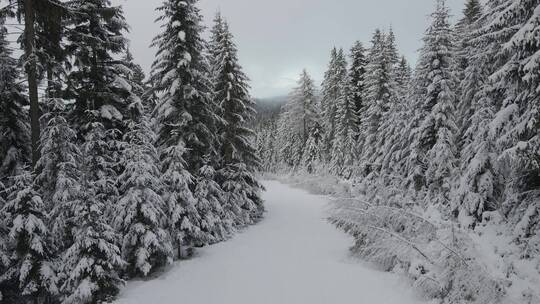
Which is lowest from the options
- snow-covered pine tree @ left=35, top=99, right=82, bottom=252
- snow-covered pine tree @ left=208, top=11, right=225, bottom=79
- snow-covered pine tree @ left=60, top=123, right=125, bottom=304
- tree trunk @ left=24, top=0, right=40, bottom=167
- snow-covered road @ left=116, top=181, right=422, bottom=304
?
snow-covered road @ left=116, top=181, right=422, bottom=304

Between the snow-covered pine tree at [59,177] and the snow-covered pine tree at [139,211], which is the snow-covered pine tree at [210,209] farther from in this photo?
the snow-covered pine tree at [59,177]

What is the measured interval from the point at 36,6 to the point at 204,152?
31.4 ft

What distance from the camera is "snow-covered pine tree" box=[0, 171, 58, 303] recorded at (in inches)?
373

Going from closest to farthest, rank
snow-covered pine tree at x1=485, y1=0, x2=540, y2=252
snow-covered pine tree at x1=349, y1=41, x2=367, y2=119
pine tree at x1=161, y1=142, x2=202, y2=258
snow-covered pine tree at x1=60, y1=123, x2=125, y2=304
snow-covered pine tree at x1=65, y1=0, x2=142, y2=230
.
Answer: snow-covered pine tree at x1=485, y1=0, x2=540, y2=252 < snow-covered pine tree at x1=60, y1=123, x2=125, y2=304 < snow-covered pine tree at x1=65, y1=0, x2=142, y2=230 < pine tree at x1=161, y1=142, x2=202, y2=258 < snow-covered pine tree at x1=349, y1=41, x2=367, y2=119

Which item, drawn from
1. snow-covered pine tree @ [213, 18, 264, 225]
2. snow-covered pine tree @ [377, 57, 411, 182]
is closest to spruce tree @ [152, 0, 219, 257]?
snow-covered pine tree @ [213, 18, 264, 225]

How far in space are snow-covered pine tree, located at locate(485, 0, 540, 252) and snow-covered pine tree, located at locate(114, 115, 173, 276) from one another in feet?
35.8

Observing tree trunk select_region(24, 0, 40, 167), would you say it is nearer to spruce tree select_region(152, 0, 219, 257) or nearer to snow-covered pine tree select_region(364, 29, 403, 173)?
spruce tree select_region(152, 0, 219, 257)

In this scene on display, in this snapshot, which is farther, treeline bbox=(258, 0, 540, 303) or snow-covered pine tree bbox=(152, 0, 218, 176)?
snow-covered pine tree bbox=(152, 0, 218, 176)

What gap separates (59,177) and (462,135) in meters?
18.6

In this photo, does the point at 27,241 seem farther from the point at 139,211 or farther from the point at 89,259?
the point at 139,211

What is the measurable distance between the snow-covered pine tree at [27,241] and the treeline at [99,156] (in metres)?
0.03

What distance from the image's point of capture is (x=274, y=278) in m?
11.8

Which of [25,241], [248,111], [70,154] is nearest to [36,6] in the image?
[70,154]

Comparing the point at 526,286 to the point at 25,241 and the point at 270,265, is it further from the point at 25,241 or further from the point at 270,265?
the point at 25,241
